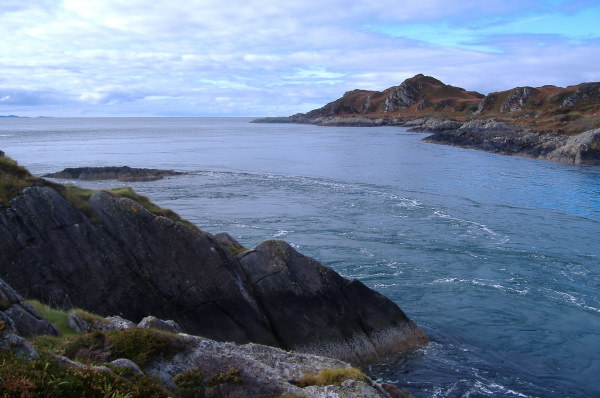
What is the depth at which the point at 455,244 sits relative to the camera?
29.9 meters

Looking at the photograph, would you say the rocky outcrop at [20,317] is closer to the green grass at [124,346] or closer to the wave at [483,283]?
the green grass at [124,346]

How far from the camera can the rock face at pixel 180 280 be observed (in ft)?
50.2

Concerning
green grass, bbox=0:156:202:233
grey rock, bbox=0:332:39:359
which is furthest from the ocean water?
grey rock, bbox=0:332:39:359

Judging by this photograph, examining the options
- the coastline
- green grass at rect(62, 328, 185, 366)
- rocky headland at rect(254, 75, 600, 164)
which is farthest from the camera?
rocky headland at rect(254, 75, 600, 164)

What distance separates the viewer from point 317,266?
17797 mm

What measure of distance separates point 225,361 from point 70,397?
397cm

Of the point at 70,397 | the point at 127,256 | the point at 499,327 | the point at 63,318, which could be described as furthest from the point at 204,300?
the point at 499,327

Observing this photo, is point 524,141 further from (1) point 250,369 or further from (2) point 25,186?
(1) point 250,369

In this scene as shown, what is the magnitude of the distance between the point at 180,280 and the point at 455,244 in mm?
18862

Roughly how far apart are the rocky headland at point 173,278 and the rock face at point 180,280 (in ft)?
0.10

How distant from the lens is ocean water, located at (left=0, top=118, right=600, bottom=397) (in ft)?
56.0

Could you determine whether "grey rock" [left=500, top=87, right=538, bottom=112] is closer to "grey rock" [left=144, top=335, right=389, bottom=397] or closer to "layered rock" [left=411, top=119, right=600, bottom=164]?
"layered rock" [left=411, top=119, right=600, bottom=164]

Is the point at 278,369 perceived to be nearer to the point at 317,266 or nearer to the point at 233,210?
the point at 317,266

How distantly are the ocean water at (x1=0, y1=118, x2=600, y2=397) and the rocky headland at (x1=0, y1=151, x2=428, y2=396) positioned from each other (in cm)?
180
